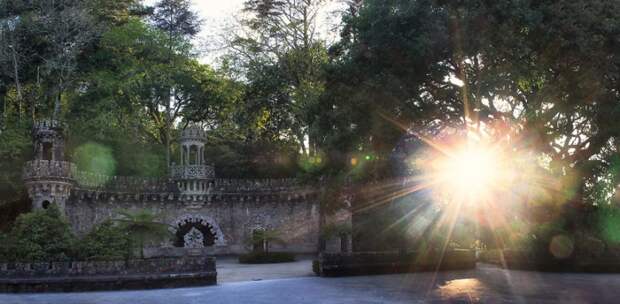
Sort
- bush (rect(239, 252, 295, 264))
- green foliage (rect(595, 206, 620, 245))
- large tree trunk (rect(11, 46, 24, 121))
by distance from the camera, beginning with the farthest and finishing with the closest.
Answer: large tree trunk (rect(11, 46, 24, 121)), bush (rect(239, 252, 295, 264)), green foliage (rect(595, 206, 620, 245))

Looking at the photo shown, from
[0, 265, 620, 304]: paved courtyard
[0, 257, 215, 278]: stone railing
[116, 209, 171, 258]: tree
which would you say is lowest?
[0, 265, 620, 304]: paved courtyard

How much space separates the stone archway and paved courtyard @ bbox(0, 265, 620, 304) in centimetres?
2041

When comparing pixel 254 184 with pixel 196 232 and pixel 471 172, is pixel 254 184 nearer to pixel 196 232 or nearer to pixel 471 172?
pixel 196 232

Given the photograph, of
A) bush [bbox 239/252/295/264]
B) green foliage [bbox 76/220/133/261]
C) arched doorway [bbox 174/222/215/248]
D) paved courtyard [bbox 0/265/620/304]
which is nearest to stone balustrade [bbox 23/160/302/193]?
arched doorway [bbox 174/222/215/248]

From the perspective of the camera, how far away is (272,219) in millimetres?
48812

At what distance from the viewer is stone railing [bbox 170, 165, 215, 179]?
153 feet

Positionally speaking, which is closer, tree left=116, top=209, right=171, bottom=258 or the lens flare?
the lens flare

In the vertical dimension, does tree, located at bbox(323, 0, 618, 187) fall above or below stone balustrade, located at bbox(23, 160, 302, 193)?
above

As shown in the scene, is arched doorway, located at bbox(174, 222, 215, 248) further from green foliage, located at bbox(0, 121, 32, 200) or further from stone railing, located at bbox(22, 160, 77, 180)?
green foliage, located at bbox(0, 121, 32, 200)

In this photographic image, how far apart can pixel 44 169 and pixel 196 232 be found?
13017mm

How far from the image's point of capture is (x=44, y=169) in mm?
37375

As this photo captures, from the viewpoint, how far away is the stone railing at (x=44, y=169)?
1471 inches

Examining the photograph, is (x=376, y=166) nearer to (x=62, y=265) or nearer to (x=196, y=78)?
(x=62, y=265)

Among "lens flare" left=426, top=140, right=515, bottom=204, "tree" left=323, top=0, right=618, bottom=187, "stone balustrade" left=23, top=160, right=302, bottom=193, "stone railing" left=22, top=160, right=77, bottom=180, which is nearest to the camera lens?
"tree" left=323, top=0, right=618, bottom=187
